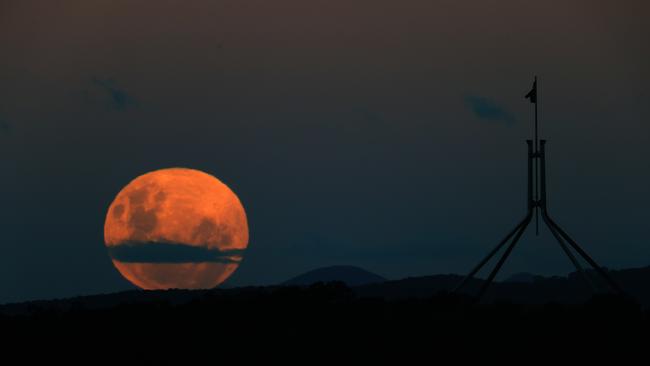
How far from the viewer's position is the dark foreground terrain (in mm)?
41281

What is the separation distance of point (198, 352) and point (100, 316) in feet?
31.0

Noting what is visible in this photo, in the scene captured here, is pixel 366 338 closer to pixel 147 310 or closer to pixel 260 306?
pixel 260 306

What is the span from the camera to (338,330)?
44.4 meters

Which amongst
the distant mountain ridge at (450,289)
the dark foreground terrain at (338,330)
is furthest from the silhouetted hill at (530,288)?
the dark foreground terrain at (338,330)

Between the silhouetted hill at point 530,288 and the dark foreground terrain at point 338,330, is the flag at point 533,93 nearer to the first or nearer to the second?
the dark foreground terrain at point 338,330

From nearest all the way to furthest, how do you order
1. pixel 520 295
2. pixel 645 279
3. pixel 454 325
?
pixel 454 325 < pixel 520 295 < pixel 645 279

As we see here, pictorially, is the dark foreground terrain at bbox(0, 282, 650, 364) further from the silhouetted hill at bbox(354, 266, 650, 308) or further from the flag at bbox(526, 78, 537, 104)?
the silhouetted hill at bbox(354, 266, 650, 308)

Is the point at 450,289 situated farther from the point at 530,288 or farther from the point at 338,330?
the point at 338,330

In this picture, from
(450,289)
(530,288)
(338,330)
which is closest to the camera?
(338,330)

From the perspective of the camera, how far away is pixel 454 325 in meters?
43.7

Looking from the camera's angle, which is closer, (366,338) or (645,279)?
(366,338)

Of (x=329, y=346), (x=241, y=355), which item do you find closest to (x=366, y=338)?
(x=329, y=346)

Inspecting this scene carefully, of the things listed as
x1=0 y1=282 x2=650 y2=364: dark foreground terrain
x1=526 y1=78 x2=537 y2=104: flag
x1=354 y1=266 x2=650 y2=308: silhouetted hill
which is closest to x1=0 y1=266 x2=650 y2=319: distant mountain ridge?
x1=354 y1=266 x2=650 y2=308: silhouetted hill

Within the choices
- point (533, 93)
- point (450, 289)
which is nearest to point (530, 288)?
point (450, 289)
